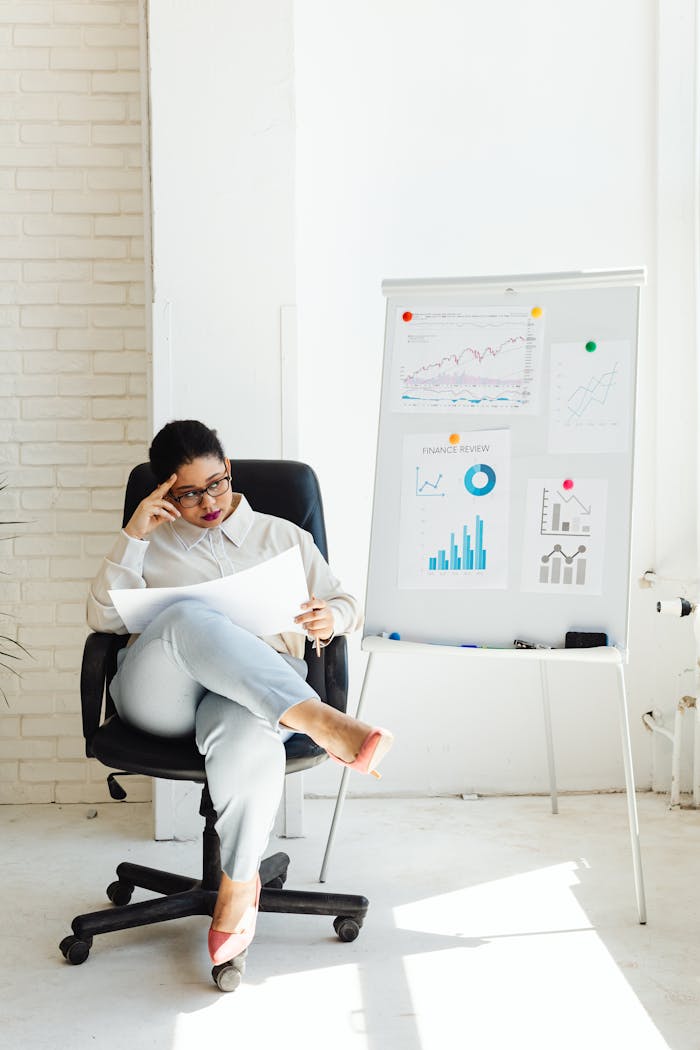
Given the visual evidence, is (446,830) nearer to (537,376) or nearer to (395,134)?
(537,376)

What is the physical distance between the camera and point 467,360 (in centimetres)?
253

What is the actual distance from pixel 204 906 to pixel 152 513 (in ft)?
2.71

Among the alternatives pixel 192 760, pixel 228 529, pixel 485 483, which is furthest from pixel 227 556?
pixel 485 483

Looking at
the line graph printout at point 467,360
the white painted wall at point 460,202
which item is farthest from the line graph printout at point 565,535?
the white painted wall at point 460,202

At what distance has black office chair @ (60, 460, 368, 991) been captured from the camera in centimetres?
207

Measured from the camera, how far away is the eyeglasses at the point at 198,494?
7.59ft

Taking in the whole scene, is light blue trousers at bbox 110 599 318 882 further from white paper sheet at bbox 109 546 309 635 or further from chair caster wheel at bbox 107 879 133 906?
chair caster wheel at bbox 107 879 133 906

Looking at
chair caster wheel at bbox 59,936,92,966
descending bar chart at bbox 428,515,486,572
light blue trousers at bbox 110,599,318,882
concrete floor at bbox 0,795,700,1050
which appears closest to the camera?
concrete floor at bbox 0,795,700,1050

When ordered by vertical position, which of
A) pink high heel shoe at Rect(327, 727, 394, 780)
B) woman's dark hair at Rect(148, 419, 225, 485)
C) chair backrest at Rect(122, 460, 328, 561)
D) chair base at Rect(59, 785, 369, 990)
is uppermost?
woman's dark hair at Rect(148, 419, 225, 485)

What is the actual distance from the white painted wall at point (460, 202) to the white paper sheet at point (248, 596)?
1110 millimetres

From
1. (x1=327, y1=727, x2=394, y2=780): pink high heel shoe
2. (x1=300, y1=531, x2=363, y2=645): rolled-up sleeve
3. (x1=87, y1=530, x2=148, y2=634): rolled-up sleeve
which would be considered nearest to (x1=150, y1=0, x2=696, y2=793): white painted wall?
(x1=300, y1=531, x2=363, y2=645): rolled-up sleeve

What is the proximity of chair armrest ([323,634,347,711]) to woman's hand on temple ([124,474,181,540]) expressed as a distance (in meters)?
0.44

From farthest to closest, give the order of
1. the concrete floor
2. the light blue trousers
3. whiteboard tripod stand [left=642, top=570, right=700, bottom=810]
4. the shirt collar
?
whiteboard tripod stand [left=642, top=570, right=700, bottom=810] < the shirt collar < the light blue trousers < the concrete floor

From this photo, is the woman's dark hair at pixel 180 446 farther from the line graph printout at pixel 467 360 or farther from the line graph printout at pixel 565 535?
the line graph printout at pixel 565 535
